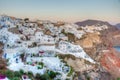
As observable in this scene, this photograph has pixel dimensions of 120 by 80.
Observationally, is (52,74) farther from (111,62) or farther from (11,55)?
(111,62)

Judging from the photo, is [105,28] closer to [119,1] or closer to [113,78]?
[119,1]

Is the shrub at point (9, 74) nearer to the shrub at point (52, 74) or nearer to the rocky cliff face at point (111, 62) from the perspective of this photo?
the shrub at point (52, 74)

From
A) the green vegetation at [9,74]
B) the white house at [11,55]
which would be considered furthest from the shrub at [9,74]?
the white house at [11,55]

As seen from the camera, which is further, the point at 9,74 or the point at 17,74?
the point at 17,74

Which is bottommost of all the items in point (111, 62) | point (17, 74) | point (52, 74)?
point (111, 62)

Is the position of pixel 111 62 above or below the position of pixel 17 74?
below

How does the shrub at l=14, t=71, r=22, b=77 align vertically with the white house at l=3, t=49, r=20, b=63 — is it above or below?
below

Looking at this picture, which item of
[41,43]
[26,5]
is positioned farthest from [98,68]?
[26,5]

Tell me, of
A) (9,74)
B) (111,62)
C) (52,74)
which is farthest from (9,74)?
(111,62)

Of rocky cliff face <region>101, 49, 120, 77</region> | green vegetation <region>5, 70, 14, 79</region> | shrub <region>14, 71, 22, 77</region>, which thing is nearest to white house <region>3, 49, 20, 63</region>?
shrub <region>14, 71, 22, 77</region>

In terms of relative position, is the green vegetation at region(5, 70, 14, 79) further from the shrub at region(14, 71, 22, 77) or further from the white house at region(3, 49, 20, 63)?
the white house at region(3, 49, 20, 63)

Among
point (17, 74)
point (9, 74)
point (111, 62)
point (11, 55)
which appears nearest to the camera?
point (9, 74)
